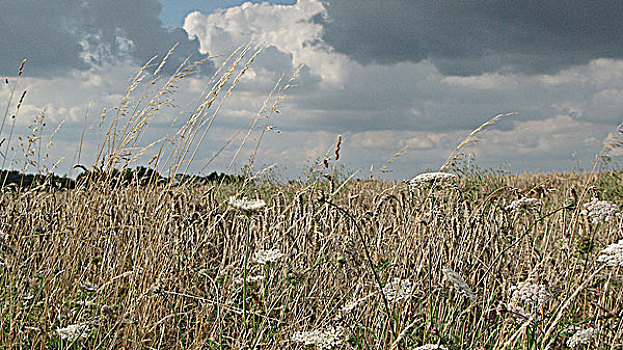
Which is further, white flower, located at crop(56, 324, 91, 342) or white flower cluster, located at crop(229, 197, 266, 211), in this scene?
white flower, located at crop(56, 324, 91, 342)

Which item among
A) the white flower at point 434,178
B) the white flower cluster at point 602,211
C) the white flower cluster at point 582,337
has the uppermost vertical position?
the white flower at point 434,178

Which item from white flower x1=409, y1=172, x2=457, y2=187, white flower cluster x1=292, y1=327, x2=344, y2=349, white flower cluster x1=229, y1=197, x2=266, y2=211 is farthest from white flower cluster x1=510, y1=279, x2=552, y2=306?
white flower cluster x1=229, y1=197, x2=266, y2=211

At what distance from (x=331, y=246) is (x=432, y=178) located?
1266 millimetres

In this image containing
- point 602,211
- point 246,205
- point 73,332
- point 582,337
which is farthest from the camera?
point 602,211

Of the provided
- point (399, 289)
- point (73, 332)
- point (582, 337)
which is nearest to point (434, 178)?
point (399, 289)

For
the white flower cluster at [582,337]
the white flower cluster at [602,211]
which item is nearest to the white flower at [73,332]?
the white flower cluster at [582,337]

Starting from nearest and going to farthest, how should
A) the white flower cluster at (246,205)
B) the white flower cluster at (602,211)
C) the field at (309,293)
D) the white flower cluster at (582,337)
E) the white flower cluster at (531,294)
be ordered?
the white flower cluster at (246,205)
the white flower cluster at (582,337)
the white flower cluster at (531,294)
the field at (309,293)
the white flower cluster at (602,211)

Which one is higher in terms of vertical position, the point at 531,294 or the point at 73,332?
the point at 531,294

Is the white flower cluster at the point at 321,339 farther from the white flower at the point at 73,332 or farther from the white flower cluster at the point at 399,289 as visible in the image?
the white flower at the point at 73,332

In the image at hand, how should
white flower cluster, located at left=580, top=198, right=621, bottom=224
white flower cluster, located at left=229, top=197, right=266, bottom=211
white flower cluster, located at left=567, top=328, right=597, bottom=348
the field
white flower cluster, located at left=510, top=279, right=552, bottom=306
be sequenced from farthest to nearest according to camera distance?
white flower cluster, located at left=580, top=198, right=621, bottom=224
the field
white flower cluster, located at left=510, top=279, right=552, bottom=306
white flower cluster, located at left=567, top=328, right=597, bottom=348
white flower cluster, located at left=229, top=197, right=266, bottom=211

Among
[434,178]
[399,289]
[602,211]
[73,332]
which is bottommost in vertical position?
[73,332]

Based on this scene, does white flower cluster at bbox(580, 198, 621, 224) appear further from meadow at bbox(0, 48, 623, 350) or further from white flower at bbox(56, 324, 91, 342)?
white flower at bbox(56, 324, 91, 342)

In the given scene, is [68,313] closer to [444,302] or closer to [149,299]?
[149,299]

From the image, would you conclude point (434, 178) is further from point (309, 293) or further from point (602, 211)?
point (309, 293)
